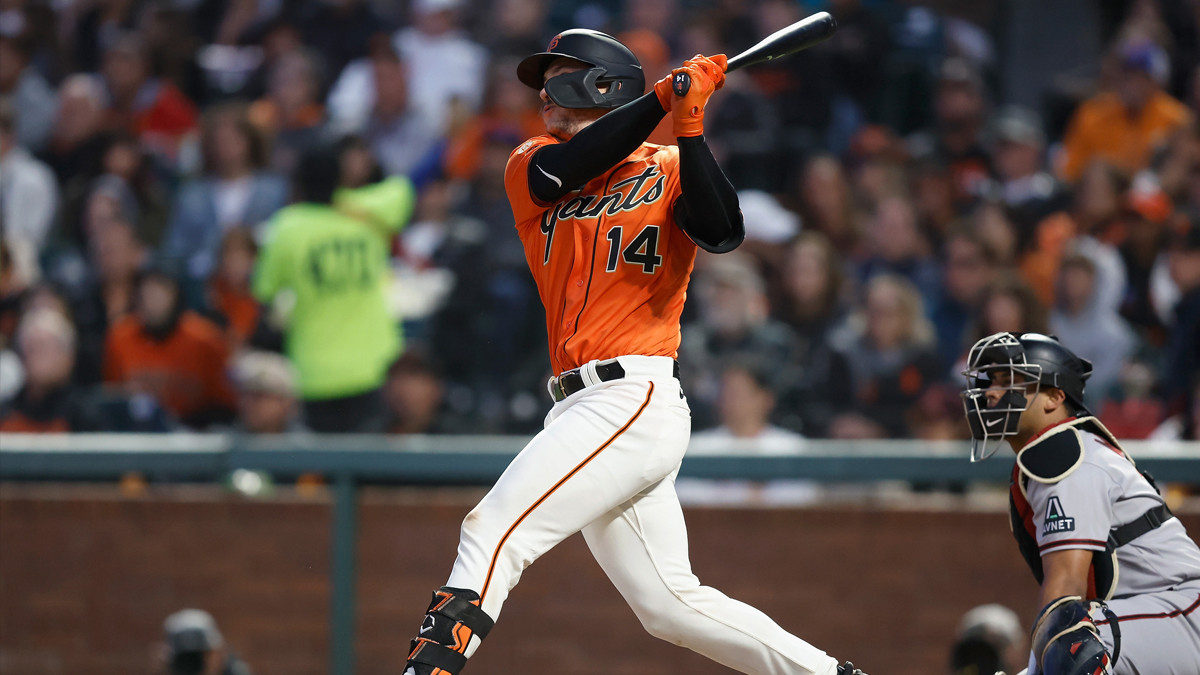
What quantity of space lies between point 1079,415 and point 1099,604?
483mm

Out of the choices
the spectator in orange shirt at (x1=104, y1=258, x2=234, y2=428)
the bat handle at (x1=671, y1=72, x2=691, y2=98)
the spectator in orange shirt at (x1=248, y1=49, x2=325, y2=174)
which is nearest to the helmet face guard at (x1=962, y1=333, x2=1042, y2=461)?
the bat handle at (x1=671, y1=72, x2=691, y2=98)

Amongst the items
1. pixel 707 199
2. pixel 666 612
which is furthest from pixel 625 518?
pixel 707 199

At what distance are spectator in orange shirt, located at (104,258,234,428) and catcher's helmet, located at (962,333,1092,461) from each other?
4.31 metres

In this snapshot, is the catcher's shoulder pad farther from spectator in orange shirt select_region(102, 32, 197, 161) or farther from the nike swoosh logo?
spectator in orange shirt select_region(102, 32, 197, 161)

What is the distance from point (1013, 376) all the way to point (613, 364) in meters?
0.95

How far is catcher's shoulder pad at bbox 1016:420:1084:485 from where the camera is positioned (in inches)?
122

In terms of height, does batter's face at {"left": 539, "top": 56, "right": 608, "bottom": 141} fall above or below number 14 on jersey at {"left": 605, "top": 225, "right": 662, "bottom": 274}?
above

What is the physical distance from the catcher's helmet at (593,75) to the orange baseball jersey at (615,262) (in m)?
0.16

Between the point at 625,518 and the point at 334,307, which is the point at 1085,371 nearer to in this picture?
the point at 625,518

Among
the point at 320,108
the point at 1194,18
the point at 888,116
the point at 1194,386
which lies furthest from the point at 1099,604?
the point at 320,108

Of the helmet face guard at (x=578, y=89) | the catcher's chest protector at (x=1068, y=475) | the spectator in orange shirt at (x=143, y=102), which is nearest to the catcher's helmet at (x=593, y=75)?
the helmet face guard at (x=578, y=89)

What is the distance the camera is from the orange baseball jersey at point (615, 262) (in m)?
3.22

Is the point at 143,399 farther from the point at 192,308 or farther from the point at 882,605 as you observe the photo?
the point at 882,605

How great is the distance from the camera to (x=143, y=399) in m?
6.24
